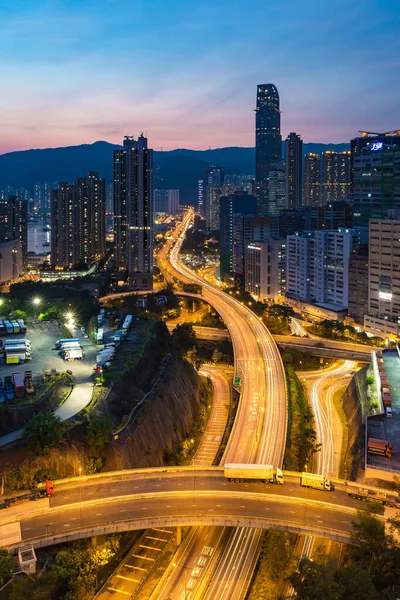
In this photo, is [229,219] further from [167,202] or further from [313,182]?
[167,202]

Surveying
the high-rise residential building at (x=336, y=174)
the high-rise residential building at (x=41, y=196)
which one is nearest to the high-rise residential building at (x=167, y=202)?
the high-rise residential building at (x=41, y=196)

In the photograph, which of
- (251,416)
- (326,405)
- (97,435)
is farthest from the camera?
(326,405)

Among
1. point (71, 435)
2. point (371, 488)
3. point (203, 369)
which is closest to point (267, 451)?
point (371, 488)

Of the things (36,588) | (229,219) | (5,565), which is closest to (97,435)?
(5,565)

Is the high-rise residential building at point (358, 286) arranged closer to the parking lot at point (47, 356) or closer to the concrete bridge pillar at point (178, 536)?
the parking lot at point (47, 356)

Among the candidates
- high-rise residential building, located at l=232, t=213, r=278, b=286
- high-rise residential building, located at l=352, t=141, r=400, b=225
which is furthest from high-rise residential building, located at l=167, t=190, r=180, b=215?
high-rise residential building, located at l=352, t=141, r=400, b=225

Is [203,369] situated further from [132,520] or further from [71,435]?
[132,520]
